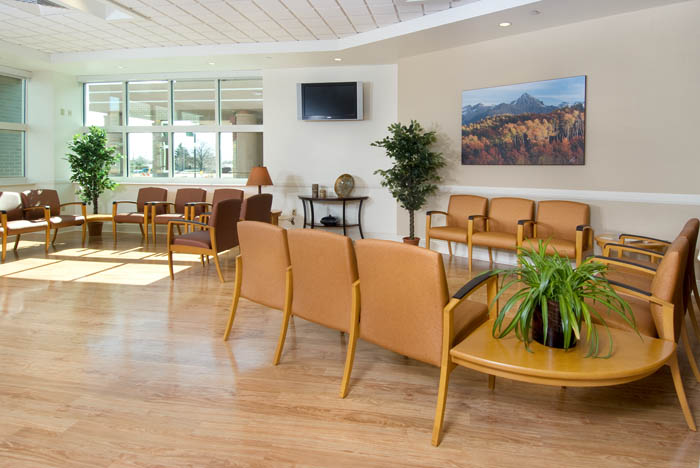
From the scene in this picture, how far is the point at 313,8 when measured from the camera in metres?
6.11

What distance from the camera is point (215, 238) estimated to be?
5750 mm

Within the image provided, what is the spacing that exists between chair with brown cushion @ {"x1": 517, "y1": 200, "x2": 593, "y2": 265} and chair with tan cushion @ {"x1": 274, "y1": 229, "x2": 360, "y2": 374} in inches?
123

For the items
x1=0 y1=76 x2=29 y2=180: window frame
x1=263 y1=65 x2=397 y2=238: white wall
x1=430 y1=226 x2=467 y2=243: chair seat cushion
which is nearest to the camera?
x1=430 y1=226 x2=467 y2=243: chair seat cushion

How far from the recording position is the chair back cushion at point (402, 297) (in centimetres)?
249

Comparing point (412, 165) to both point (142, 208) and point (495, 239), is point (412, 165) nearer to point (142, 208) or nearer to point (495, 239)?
point (495, 239)

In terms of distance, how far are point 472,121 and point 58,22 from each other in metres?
5.76

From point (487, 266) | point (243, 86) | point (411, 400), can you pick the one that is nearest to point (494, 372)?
point (411, 400)

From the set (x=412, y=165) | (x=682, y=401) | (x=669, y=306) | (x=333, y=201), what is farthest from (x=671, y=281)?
(x=333, y=201)

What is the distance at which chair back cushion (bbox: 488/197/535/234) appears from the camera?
6422 millimetres

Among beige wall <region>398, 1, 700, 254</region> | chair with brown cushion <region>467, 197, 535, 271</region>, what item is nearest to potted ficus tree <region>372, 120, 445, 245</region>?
beige wall <region>398, 1, 700, 254</region>

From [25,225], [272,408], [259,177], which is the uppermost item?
[259,177]

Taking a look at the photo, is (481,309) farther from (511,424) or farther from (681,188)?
(681,188)

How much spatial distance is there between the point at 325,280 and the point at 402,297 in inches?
25.1

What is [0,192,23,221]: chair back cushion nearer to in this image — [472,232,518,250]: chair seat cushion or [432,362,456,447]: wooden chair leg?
[472,232,518,250]: chair seat cushion
